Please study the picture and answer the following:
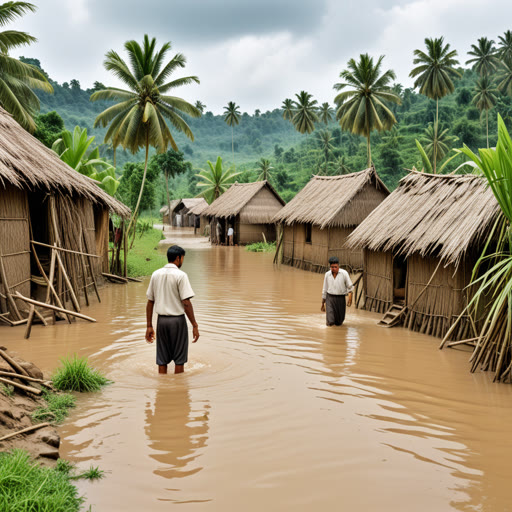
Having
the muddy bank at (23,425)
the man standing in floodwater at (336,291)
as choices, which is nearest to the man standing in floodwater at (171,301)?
the muddy bank at (23,425)

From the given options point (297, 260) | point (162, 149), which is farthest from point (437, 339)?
point (162, 149)

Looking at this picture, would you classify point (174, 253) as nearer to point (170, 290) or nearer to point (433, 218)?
point (170, 290)

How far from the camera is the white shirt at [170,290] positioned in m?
6.25

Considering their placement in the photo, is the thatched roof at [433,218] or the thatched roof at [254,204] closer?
the thatched roof at [433,218]

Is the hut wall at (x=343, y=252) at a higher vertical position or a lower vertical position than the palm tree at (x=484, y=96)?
lower

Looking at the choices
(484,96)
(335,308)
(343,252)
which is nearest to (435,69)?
(484,96)

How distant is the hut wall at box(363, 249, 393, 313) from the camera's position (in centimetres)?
1145

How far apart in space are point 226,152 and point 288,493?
97616 millimetres

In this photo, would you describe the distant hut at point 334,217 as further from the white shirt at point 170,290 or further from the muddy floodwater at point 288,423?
the white shirt at point 170,290

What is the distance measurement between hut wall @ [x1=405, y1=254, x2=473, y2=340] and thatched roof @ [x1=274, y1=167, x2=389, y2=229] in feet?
26.7

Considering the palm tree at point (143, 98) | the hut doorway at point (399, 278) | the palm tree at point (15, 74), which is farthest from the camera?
the palm tree at point (143, 98)

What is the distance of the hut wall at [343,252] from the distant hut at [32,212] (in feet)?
28.3

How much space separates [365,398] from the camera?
621 cm

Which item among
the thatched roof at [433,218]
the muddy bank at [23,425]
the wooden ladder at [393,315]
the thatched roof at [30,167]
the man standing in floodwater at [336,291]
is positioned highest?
the thatched roof at [30,167]
